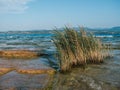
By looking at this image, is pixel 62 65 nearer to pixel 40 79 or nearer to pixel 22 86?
pixel 40 79

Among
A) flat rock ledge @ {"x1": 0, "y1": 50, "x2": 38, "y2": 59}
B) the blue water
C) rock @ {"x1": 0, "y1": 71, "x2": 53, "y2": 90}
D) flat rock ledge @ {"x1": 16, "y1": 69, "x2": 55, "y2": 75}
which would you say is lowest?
the blue water

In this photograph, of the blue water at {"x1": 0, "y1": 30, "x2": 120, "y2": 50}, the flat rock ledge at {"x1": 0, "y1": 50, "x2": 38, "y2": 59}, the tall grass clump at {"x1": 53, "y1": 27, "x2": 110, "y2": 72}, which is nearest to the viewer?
the tall grass clump at {"x1": 53, "y1": 27, "x2": 110, "y2": 72}

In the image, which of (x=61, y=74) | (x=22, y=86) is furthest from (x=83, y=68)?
(x=22, y=86)

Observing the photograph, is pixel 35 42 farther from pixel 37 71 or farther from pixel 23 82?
pixel 23 82

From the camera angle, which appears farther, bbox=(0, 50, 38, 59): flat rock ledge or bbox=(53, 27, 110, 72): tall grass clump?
bbox=(0, 50, 38, 59): flat rock ledge

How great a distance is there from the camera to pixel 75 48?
37.8 feet

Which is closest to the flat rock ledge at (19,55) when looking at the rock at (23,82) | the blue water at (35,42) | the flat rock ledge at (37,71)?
the blue water at (35,42)

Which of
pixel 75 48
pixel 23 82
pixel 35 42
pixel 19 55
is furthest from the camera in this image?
pixel 35 42

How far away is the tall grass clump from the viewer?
11.0 m

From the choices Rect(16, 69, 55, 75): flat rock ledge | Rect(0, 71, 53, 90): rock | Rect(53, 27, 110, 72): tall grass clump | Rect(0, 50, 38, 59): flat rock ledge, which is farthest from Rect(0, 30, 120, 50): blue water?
Rect(0, 50, 38, 59): flat rock ledge

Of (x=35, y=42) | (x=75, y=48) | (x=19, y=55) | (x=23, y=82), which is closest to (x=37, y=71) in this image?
(x=23, y=82)

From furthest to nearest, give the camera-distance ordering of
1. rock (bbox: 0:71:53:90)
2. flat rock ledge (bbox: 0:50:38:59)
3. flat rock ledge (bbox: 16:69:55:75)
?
flat rock ledge (bbox: 0:50:38:59) → flat rock ledge (bbox: 16:69:55:75) → rock (bbox: 0:71:53:90)

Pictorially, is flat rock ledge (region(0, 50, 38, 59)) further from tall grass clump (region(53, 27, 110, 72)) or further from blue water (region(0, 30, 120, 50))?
tall grass clump (region(53, 27, 110, 72))

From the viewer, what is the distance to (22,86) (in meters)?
8.66
